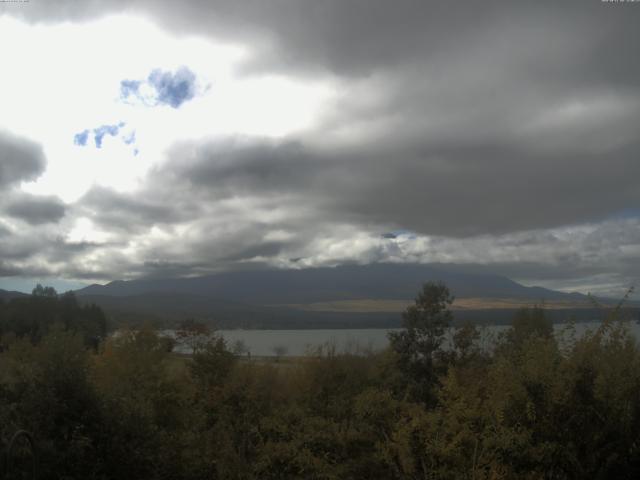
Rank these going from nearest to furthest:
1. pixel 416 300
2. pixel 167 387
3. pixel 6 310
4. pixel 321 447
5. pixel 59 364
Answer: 1. pixel 59 364
2. pixel 321 447
3. pixel 167 387
4. pixel 416 300
5. pixel 6 310

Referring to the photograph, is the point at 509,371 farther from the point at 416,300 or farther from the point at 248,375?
the point at 416,300

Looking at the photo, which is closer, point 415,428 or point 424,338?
point 415,428

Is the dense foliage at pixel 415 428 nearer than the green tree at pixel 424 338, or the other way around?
the dense foliage at pixel 415 428

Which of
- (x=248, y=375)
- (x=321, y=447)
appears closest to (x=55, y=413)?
(x=321, y=447)

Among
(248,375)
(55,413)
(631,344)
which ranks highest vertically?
(631,344)

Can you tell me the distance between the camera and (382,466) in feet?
44.1

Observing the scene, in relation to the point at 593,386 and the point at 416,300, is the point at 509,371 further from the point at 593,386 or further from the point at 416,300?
the point at 416,300

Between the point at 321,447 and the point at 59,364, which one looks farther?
the point at 321,447

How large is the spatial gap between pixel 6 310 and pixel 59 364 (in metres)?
83.6

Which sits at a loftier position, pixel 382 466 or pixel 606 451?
pixel 606 451

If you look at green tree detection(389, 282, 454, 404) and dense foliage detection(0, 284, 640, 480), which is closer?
dense foliage detection(0, 284, 640, 480)

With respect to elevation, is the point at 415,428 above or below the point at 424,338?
above

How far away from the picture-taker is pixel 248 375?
30531mm

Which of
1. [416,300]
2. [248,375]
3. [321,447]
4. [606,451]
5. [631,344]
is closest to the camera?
[606,451]
